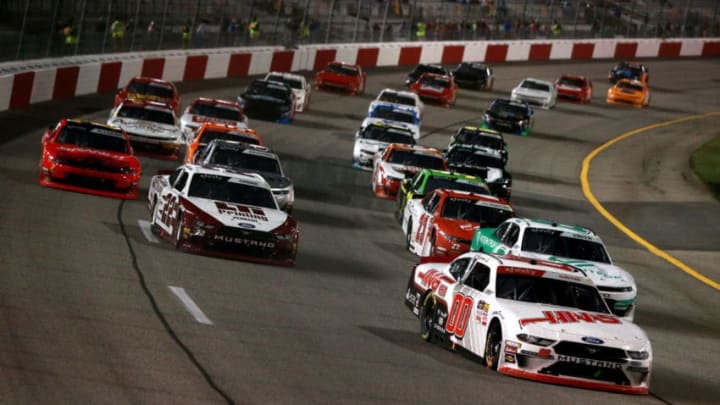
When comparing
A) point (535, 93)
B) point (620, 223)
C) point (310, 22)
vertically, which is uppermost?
point (310, 22)

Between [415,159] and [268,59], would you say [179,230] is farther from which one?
[268,59]

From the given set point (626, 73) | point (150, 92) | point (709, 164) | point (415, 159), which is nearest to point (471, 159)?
point (415, 159)

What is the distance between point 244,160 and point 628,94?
38831 mm

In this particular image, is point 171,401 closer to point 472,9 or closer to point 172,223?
point 172,223

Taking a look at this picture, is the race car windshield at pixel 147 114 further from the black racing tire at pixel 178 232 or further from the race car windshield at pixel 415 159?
the black racing tire at pixel 178 232

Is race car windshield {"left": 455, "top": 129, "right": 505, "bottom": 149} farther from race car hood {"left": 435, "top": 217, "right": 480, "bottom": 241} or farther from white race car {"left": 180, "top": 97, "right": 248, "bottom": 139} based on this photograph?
race car hood {"left": 435, "top": 217, "right": 480, "bottom": 241}

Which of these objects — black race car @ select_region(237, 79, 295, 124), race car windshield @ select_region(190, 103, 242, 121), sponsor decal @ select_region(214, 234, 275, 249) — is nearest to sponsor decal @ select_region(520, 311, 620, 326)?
sponsor decal @ select_region(214, 234, 275, 249)

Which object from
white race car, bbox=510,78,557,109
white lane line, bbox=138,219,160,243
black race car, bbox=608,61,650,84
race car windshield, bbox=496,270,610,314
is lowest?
white lane line, bbox=138,219,160,243

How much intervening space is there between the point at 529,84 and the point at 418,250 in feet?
111

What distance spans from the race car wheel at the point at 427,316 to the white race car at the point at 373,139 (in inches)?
740

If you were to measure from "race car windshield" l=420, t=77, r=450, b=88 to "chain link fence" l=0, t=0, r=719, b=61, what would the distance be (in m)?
7.30

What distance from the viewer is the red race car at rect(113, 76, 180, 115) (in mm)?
38250

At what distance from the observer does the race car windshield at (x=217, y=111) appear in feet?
116

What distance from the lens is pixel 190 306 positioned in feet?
51.6
